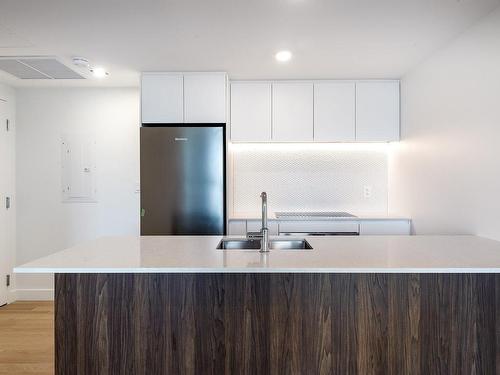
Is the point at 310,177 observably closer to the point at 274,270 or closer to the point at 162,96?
the point at 162,96

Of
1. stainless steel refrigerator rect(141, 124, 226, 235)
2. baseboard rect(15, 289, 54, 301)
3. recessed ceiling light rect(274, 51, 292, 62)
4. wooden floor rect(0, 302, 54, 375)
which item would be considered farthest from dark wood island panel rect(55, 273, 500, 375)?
baseboard rect(15, 289, 54, 301)

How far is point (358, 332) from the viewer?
1608mm

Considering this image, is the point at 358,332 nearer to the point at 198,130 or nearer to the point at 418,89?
the point at 198,130

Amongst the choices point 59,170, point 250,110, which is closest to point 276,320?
point 250,110

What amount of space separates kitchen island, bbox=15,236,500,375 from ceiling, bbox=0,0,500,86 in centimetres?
150

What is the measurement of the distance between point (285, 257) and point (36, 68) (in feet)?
9.67

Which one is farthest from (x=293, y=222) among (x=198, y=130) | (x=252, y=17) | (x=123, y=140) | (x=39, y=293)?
(x=39, y=293)

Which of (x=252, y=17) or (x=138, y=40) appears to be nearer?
Answer: (x=252, y=17)

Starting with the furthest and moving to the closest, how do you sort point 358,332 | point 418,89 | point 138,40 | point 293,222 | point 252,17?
point 293,222 → point 418,89 → point 138,40 → point 252,17 → point 358,332

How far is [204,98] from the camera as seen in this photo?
328cm

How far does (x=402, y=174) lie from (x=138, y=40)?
276 centimetres

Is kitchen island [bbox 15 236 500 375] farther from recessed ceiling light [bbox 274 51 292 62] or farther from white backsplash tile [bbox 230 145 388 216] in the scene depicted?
white backsplash tile [bbox 230 145 388 216]

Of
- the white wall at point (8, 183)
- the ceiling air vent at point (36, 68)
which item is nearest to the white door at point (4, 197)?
the white wall at point (8, 183)

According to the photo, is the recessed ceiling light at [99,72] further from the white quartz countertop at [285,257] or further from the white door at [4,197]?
the white quartz countertop at [285,257]
